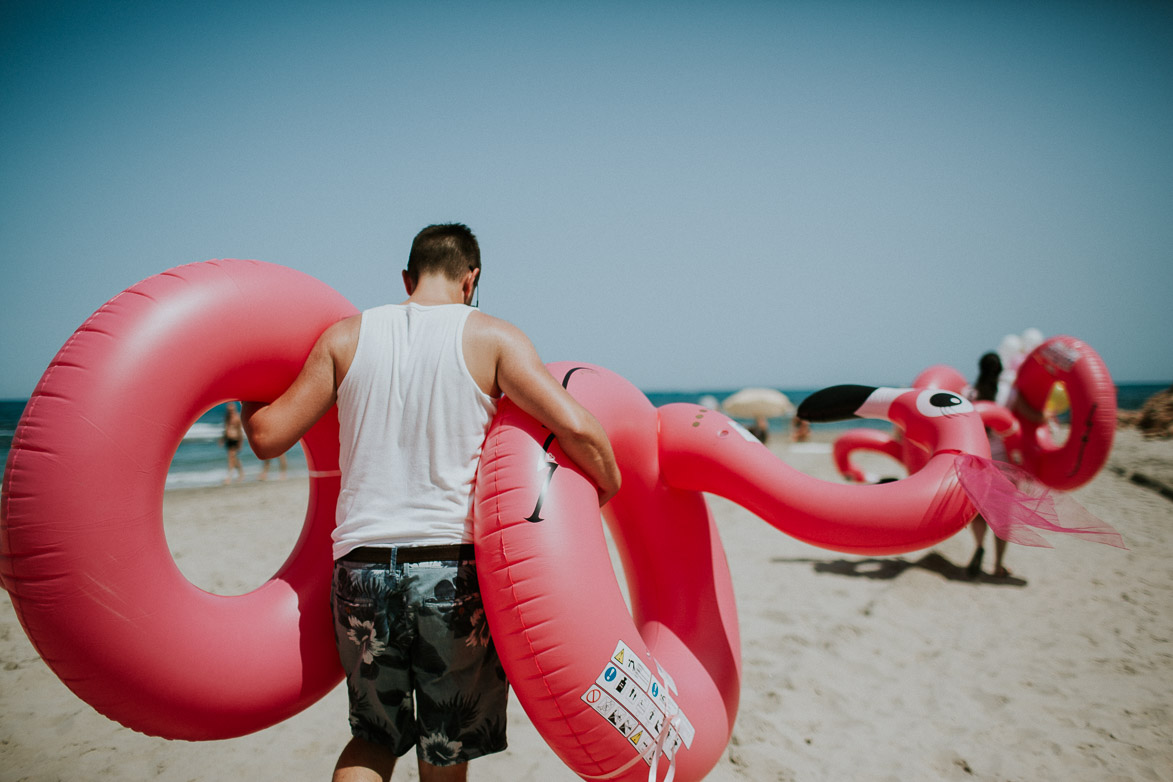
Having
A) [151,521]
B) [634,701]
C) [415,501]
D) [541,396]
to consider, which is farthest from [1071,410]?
[151,521]

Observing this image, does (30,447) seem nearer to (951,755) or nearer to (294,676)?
(294,676)

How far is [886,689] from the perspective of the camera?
3.62m

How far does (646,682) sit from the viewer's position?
172 cm

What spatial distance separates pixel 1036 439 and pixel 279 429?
21.2ft

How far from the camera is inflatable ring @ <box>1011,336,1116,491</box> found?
A: 4844 mm

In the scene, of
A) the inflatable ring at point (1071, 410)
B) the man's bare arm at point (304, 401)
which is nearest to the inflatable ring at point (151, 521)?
the man's bare arm at point (304, 401)

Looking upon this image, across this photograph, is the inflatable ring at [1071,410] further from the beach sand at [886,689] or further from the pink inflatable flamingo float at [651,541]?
the pink inflatable flamingo float at [651,541]

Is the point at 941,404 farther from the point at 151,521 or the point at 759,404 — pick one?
the point at 759,404

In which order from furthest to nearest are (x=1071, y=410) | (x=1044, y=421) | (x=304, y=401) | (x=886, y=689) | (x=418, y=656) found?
(x=1044, y=421)
(x=1071, y=410)
(x=886, y=689)
(x=304, y=401)
(x=418, y=656)

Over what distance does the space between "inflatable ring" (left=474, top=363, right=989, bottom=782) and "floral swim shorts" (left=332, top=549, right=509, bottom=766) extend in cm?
10

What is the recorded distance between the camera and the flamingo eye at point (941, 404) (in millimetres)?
2363

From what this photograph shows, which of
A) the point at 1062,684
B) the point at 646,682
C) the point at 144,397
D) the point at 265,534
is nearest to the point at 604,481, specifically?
the point at 646,682

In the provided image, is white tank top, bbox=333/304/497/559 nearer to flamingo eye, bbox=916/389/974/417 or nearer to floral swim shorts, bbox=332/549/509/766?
floral swim shorts, bbox=332/549/509/766

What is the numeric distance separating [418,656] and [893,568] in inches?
221
